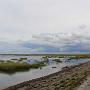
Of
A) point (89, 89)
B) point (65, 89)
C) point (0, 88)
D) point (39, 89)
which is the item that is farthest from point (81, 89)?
point (0, 88)

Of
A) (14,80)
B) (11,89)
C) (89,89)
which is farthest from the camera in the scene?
(14,80)

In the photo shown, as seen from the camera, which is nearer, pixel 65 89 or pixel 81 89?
pixel 81 89

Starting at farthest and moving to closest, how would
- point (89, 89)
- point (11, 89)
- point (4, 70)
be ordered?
point (4, 70), point (11, 89), point (89, 89)

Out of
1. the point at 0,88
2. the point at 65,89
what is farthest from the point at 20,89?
the point at 65,89

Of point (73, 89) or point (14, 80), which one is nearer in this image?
point (73, 89)

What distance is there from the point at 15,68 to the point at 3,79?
19290 millimetres

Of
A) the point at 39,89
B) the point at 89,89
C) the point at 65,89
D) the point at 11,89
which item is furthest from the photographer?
the point at 11,89

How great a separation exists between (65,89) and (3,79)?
26.2 m

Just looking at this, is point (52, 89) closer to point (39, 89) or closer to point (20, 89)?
point (39, 89)

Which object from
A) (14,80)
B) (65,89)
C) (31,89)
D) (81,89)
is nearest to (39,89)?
(31,89)

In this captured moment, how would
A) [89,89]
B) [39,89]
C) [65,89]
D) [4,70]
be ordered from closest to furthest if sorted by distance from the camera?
[89,89] < [65,89] < [39,89] < [4,70]

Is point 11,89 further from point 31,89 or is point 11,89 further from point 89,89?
point 89,89

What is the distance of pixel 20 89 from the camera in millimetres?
36219

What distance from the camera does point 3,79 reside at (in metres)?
52.7
